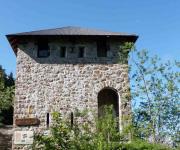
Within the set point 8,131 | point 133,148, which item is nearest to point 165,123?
point 133,148

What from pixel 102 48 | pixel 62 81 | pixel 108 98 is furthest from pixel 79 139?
pixel 102 48

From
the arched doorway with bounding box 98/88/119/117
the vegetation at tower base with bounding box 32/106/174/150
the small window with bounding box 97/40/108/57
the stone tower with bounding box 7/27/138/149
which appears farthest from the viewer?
the arched doorway with bounding box 98/88/119/117

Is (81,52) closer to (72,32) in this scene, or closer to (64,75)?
(72,32)

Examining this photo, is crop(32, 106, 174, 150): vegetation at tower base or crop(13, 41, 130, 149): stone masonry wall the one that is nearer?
crop(32, 106, 174, 150): vegetation at tower base

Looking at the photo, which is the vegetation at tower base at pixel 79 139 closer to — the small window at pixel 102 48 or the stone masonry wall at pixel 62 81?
the stone masonry wall at pixel 62 81

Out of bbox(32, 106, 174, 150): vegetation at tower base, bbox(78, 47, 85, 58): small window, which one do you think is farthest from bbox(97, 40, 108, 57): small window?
bbox(32, 106, 174, 150): vegetation at tower base

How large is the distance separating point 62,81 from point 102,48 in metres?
2.75

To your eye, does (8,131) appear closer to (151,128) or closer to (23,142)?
(23,142)

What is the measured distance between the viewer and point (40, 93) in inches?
705

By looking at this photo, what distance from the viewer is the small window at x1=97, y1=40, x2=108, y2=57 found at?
18.9 meters

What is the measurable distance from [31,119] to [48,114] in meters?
0.84

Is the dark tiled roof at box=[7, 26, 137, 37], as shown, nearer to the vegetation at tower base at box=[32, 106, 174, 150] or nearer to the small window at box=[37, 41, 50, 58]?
the small window at box=[37, 41, 50, 58]

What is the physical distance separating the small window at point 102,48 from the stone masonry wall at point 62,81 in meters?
0.23

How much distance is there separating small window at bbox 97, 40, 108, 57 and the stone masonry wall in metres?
0.23
